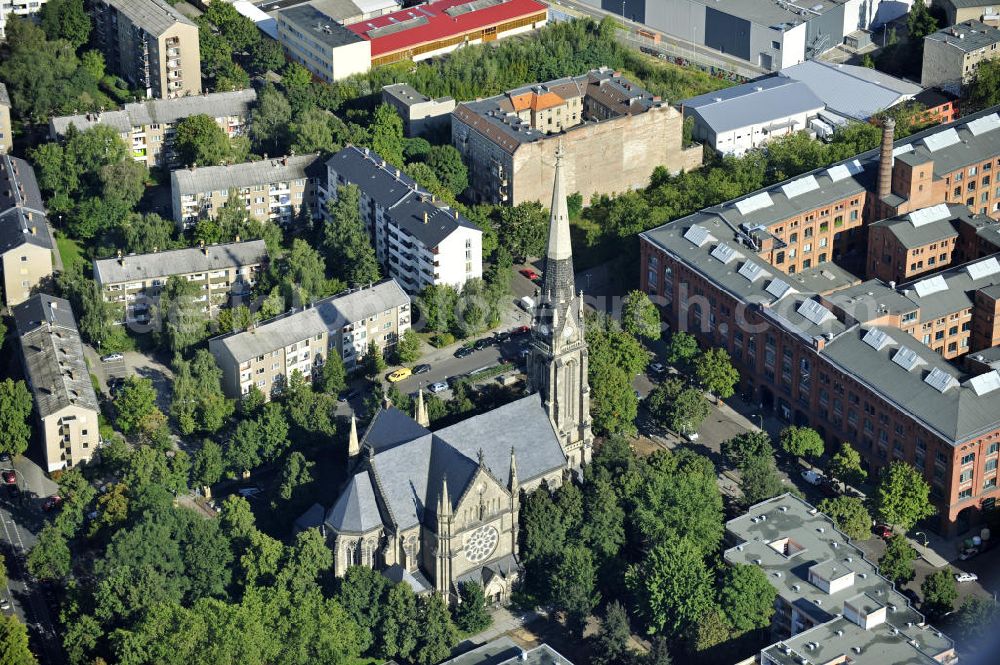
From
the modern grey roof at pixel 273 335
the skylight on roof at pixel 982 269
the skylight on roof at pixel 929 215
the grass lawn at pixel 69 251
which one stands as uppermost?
the skylight on roof at pixel 929 215

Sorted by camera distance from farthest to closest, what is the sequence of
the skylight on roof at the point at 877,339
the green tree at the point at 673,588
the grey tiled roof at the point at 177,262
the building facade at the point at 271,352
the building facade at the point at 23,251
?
the grey tiled roof at the point at 177,262 < the building facade at the point at 23,251 < the building facade at the point at 271,352 < the skylight on roof at the point at 877,339 < the green tree at the point at 673,588

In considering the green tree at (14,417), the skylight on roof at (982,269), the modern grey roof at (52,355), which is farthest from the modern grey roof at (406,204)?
the skylight on roof at (982,269)

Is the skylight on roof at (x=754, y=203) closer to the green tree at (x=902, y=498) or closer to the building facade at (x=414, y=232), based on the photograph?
the building facade at (x=414, y=232)

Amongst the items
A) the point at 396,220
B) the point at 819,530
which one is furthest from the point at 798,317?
the point at 396,220

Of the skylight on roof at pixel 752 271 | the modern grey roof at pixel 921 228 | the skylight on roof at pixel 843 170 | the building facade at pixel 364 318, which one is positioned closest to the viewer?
the building facade at pixel 364 318

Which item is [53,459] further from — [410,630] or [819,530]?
[819,530]

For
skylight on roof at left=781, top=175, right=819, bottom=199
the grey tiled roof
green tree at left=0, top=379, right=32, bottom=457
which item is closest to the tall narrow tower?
the grey tiled roof
